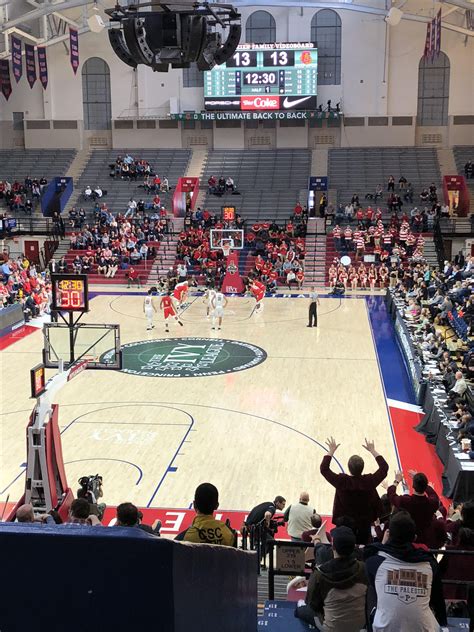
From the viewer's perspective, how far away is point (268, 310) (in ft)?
93.2

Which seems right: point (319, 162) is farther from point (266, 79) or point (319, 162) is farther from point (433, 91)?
point (433, 91)

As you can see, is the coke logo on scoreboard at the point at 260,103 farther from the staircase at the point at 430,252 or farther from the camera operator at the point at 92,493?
the camera operator at the point at 92,493

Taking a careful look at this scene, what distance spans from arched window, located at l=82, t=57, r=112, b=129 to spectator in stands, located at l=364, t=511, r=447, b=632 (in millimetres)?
47879

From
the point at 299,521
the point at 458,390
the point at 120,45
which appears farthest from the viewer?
the point at 120,45

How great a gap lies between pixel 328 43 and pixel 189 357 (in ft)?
104

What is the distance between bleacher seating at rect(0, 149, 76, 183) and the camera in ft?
153

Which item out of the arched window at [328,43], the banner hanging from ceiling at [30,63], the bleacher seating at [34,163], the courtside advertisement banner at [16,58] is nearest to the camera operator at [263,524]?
the courtside advertisement banner at [16,58]

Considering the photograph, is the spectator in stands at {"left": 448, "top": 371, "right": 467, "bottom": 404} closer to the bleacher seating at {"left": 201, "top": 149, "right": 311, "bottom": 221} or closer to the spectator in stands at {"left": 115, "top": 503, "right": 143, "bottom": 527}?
the spectator in stands at {"left": 115, "top": 503, "right": 143, "bottom": 527}

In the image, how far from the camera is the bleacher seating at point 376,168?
43.0m

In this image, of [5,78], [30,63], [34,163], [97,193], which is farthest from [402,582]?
[34,163]

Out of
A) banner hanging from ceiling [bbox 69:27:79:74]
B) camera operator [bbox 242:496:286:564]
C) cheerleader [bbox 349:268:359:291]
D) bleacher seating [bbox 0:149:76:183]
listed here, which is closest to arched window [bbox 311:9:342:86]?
banner hanging from ceiling [bbox 69:27:79:74]

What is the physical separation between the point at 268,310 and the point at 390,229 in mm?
11673

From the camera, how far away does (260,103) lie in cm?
4378

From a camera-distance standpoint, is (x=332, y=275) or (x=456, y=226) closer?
(x=332, y=275)
